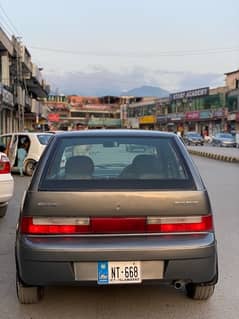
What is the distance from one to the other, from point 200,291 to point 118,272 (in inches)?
35.9

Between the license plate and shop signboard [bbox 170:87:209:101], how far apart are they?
78.2m

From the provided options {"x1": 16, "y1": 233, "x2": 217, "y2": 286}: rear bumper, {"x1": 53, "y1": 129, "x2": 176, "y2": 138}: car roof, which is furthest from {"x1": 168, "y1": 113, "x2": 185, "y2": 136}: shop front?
{"x1": 16, "y1": 233, "x2": 217, "y2": 286}: rear bumper

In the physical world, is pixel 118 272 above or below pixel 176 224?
below

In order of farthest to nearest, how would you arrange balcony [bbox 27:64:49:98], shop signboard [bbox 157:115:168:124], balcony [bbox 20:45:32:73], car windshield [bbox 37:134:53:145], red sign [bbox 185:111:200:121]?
1. shop signboard [bbox 157:115:168:124]
2. red sign [bbox 185:111:200:121]
3. balcony [bbox 27:64:49:98]
4. balcony [bbox 20:45:32:73]
5. car windshield [bbox 37:134:53:145]

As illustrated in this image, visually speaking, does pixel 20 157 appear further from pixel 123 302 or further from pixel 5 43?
pixel 5 43

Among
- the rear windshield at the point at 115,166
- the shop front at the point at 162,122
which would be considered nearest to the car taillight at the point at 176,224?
the rear windshield at the point at 115,166

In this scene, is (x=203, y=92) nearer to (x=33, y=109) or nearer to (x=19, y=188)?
(x=33, y=109)

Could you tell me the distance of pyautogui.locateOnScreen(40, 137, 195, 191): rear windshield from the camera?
417 centimetres

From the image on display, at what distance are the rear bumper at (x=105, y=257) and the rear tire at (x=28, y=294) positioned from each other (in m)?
0.35

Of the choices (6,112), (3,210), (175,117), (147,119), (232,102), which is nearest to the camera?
(3,210)

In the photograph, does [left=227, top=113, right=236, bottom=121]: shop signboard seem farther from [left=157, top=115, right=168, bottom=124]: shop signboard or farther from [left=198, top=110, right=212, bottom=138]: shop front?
[left=157, top=115, right=168, bottom=124]: shop signboard

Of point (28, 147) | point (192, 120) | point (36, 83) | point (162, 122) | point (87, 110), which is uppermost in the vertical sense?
point (36, 83)

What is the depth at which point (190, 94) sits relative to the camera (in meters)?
86.9

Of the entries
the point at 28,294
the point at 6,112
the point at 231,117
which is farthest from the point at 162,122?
the point at 28,294
